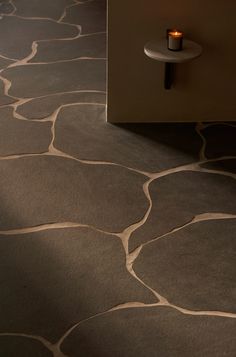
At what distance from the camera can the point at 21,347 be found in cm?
157

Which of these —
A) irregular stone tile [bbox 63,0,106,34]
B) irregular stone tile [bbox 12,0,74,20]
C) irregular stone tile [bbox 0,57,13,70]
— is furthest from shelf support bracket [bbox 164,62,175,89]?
irregular stone tile [bbox 12,0,74,20]

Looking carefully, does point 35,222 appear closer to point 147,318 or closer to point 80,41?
point 147,318

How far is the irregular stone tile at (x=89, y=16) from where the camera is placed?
12.0 feet

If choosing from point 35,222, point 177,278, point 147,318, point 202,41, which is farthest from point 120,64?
point 147,318

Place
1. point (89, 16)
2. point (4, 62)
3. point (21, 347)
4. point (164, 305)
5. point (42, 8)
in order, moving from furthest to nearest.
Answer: point (42, 8) < point (89, 16) < point (4, 62) < point (164, 305) < point (21, 347)

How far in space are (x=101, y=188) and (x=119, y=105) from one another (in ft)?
1.83

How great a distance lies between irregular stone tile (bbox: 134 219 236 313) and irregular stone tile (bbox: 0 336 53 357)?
408mm

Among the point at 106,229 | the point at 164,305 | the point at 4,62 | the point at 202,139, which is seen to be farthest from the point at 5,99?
the point at 164,305

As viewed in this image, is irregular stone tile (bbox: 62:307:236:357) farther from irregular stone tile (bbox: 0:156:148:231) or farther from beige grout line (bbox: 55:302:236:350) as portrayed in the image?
irregular stone tile (bbox: 0:156:148:231)

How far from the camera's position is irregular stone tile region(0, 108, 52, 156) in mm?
2416

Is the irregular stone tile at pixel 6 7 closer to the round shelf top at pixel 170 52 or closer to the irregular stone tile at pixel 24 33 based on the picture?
the irregular stone tile at pixel 24 33

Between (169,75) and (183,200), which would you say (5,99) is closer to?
(169,75)

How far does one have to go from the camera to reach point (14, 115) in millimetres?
2668

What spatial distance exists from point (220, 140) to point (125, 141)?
0.43 meters
